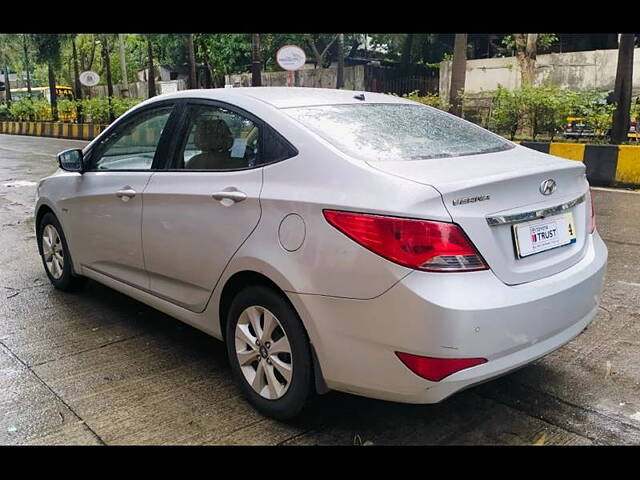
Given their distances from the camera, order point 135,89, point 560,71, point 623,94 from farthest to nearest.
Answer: point 135,89 < point 560,71 < point 623,94

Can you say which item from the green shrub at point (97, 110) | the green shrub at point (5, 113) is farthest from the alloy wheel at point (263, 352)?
the green shrub at point (5, 113)

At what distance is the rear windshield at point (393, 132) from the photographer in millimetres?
2854

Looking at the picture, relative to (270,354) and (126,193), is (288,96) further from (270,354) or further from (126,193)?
(270,354)

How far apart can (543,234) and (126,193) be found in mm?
2374

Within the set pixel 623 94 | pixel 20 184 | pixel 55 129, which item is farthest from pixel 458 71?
pixel 55 129

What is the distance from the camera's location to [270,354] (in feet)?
9.30

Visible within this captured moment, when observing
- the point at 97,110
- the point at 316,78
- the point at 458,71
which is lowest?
the point at 97,110

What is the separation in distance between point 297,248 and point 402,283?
516 millimetres

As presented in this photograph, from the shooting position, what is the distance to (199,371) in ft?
11.4

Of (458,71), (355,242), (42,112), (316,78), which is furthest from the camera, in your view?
(42,112)

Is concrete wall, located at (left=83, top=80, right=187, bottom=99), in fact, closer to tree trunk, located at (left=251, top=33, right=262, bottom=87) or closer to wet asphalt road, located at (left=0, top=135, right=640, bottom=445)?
tree trunk, located at (left=251, top=33, right=262, bottom=87)
